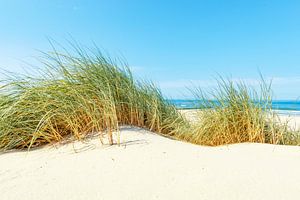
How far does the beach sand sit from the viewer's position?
1.37 metres

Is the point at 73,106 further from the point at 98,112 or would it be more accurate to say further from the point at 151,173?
the point at 151,173

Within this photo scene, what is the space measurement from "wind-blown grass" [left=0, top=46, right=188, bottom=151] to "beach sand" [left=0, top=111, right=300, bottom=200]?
1.21ft

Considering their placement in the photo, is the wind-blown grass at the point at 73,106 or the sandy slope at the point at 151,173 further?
the wind-blown grass at the point at 73,106

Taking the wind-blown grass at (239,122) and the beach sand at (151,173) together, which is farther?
the wind-blown grass at (239,122)

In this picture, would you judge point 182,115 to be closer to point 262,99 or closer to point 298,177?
point 262,99

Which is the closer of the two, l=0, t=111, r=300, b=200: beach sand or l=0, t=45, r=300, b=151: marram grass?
l=0, t=111, r=300, b=200: beach sand

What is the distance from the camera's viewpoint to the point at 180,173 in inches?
63.4

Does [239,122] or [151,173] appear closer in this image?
[151,173]

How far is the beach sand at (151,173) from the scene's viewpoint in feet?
4.49

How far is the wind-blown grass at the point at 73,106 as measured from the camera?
269 centimetres

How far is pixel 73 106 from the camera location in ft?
9.05

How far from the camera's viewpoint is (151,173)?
5.35 feet

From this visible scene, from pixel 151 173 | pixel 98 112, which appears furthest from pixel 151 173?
pixel 98 112

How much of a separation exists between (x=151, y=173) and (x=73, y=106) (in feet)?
4.76
